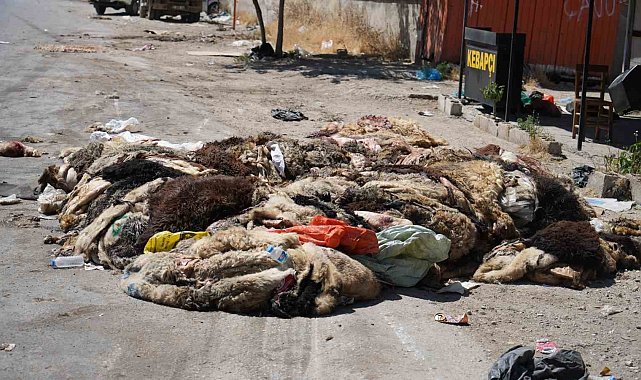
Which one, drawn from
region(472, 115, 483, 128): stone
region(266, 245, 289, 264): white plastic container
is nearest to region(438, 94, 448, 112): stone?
region(472, 115, 483, 128): stone

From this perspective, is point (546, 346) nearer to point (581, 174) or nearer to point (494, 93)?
point (581, 174)

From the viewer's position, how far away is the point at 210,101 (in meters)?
16.9

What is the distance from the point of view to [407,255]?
7156mm

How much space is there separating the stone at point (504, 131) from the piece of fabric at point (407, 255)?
6835 mm

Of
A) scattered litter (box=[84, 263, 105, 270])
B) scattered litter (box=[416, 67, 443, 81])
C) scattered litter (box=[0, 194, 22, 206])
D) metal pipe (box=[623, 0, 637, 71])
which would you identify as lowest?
scattered litter (box=[0, 194, 22, 206])

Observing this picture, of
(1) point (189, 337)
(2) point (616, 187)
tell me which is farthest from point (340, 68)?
(1) point (189, 337)

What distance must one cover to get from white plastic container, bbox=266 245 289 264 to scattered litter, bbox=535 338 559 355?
185 centimetres

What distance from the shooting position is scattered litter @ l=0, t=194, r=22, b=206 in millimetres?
9555

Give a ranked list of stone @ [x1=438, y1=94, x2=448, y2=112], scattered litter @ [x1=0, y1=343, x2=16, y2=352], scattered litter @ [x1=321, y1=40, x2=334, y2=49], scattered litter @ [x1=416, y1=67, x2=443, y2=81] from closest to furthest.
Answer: scattered litter @ [x1=0, y1=343, x2=16, y2=352], stone @ [x1=438, y1=94, x2=448, y2=112], scattered litter @ [x1=416, y1=67, x2=443, y2=81], scattered litter @ [x1=321, y1=40, x2=334, y2=49]

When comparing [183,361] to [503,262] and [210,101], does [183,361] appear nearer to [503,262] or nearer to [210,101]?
[503,262]

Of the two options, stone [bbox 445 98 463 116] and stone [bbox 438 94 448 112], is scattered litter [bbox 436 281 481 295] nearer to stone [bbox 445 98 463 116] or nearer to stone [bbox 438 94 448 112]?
stone [bbox 445 98 463 116]

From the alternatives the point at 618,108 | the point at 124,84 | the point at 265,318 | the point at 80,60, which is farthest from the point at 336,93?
the point at 265,318

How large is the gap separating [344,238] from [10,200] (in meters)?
4.34

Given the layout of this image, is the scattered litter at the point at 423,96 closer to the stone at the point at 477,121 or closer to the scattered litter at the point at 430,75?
the scattered litter at the point at 430,75
